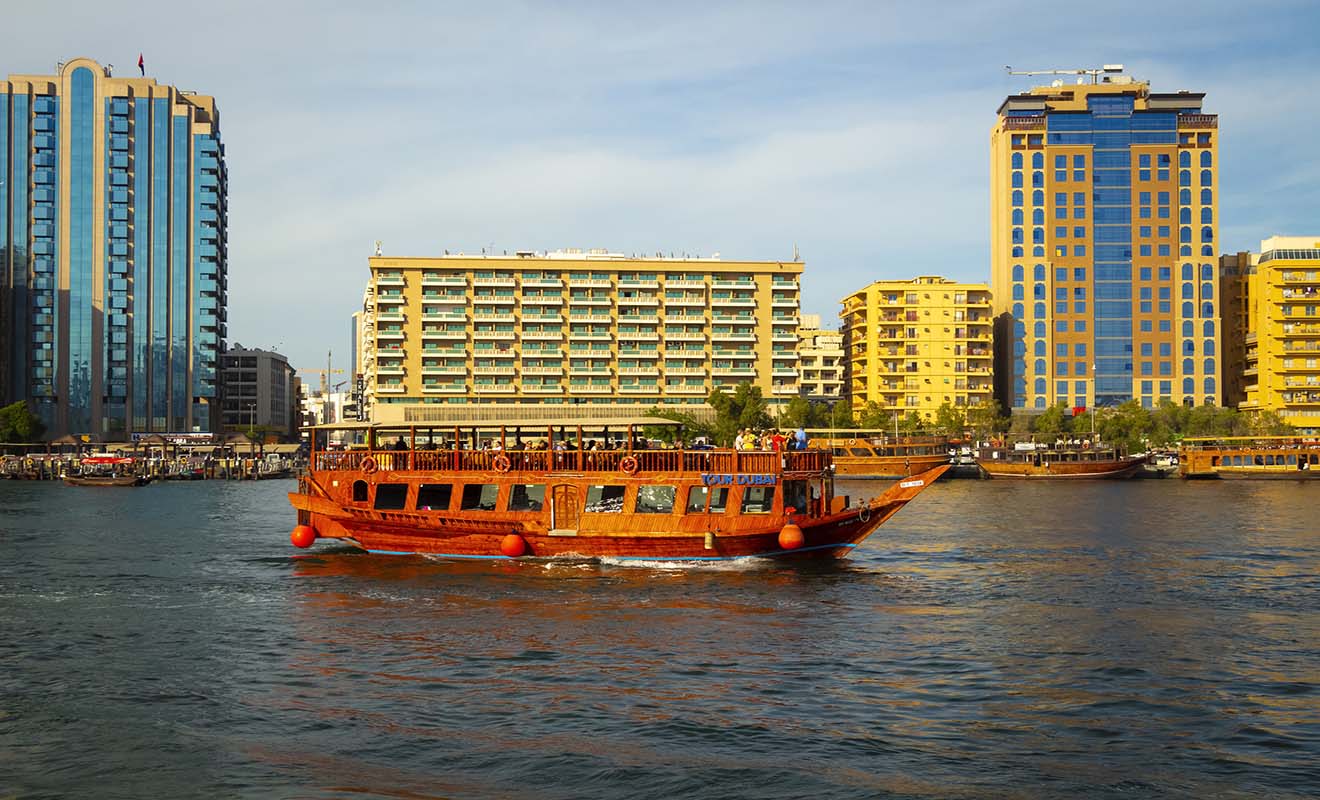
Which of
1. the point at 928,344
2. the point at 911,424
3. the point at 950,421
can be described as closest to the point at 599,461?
the point at 950,421

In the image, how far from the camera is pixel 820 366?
153875mm

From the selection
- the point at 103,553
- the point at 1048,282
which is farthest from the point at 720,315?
the point at 103,553

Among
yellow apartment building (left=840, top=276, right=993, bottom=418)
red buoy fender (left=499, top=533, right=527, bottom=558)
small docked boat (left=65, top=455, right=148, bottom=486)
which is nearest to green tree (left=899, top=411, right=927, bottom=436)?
yellow apartment building (left=840, top=276, right=993, bottom=418)

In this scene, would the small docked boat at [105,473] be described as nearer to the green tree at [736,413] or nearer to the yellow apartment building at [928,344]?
the green tree at [736,413]

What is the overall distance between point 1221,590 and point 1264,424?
88957mm

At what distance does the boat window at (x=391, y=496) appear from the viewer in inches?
1283

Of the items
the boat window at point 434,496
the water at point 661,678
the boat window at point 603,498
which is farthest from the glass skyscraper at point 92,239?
the boat window at point 603,498

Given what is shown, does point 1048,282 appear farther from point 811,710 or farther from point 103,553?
point 811,710

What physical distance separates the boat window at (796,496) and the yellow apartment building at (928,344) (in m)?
92.0

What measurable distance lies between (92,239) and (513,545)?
110365 millimetres

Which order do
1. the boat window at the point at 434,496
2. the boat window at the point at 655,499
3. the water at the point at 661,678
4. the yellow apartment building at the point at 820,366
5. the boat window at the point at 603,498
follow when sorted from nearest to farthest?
the water at the point at 661,678
the boat window at the point at 655,499
the boat window at the point at 603,498
the boat window at the point at 434,496
the yellow apartment building at the point at 820,366

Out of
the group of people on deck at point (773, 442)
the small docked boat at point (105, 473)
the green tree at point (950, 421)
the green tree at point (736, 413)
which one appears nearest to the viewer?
the group of people on deck at point (773, 442)

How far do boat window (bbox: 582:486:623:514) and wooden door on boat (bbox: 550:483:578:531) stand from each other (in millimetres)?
350

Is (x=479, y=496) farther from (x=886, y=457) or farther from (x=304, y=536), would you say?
(x=886, y=457)
